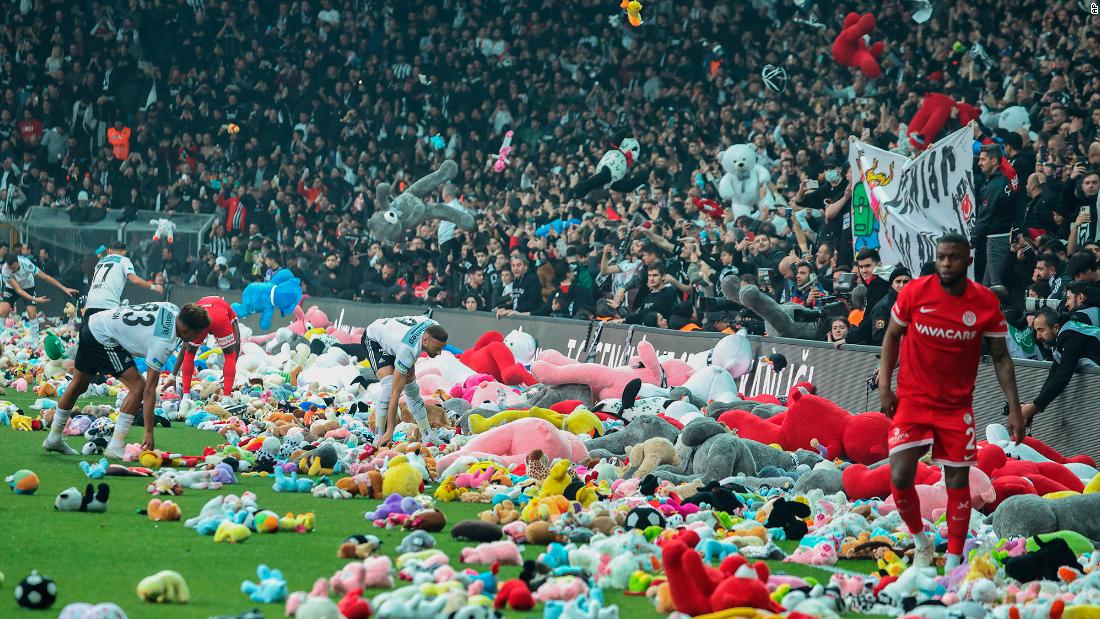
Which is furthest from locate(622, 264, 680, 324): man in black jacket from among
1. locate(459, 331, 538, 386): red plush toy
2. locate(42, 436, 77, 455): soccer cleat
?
locate(42, 436, 77, 455): soccer cleat

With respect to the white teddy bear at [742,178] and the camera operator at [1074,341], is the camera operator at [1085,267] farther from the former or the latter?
the white teddy bear at [742,178]

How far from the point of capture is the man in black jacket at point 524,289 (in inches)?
712

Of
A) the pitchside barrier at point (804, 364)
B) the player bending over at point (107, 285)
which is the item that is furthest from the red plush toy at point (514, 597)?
the player bending over at point (107, 285)

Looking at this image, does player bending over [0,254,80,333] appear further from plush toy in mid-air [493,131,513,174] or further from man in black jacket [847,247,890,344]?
man in black jacket [847,247,890,344]

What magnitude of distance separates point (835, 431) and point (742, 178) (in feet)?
28.7

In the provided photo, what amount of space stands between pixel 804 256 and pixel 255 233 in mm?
15620

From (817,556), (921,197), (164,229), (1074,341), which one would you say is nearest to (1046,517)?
(817,556)

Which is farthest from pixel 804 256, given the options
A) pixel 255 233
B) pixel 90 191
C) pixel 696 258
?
pixel 90 191

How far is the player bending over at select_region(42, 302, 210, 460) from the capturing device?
32.0 feet

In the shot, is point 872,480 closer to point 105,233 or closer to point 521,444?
point 521,444

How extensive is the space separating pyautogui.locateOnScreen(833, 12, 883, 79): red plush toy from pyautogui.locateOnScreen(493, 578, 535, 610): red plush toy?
50.1 ft

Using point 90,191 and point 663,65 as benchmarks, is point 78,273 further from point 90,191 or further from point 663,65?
point 663,65

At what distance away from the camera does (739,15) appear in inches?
913

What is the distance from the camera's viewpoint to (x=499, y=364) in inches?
563
